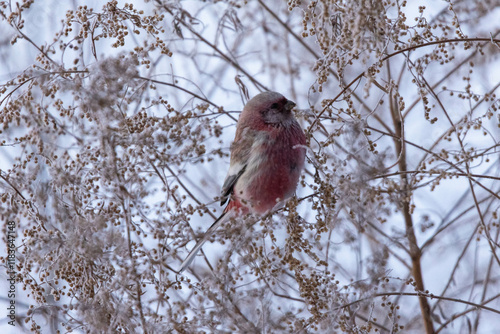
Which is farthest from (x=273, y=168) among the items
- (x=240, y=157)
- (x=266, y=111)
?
(x=266, y=111)

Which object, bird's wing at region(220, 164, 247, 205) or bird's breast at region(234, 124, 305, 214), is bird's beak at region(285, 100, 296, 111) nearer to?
bird's breast at region(234, 124, 305, 214)

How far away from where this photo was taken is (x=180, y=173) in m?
2.82

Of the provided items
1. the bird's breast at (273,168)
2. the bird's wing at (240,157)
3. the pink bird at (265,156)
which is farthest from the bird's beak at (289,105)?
the bird's wing at (240,157)

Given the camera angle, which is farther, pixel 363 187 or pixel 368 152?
pixel 368 152

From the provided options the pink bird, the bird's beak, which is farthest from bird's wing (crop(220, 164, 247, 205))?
the bird's beak

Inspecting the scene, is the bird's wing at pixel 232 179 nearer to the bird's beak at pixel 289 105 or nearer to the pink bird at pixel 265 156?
the pink bird at pixel 265 156

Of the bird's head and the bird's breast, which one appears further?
the bird's head

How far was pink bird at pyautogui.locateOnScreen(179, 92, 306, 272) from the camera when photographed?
381 centimetres

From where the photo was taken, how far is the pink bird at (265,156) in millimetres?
3807

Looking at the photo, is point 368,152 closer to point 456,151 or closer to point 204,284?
point 456,151

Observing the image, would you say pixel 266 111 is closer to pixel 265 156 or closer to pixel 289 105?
pixel 289 105

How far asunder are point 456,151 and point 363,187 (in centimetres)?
68

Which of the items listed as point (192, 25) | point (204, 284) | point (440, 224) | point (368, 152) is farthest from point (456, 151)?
point (192, 25)

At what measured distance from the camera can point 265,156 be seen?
3.89m
